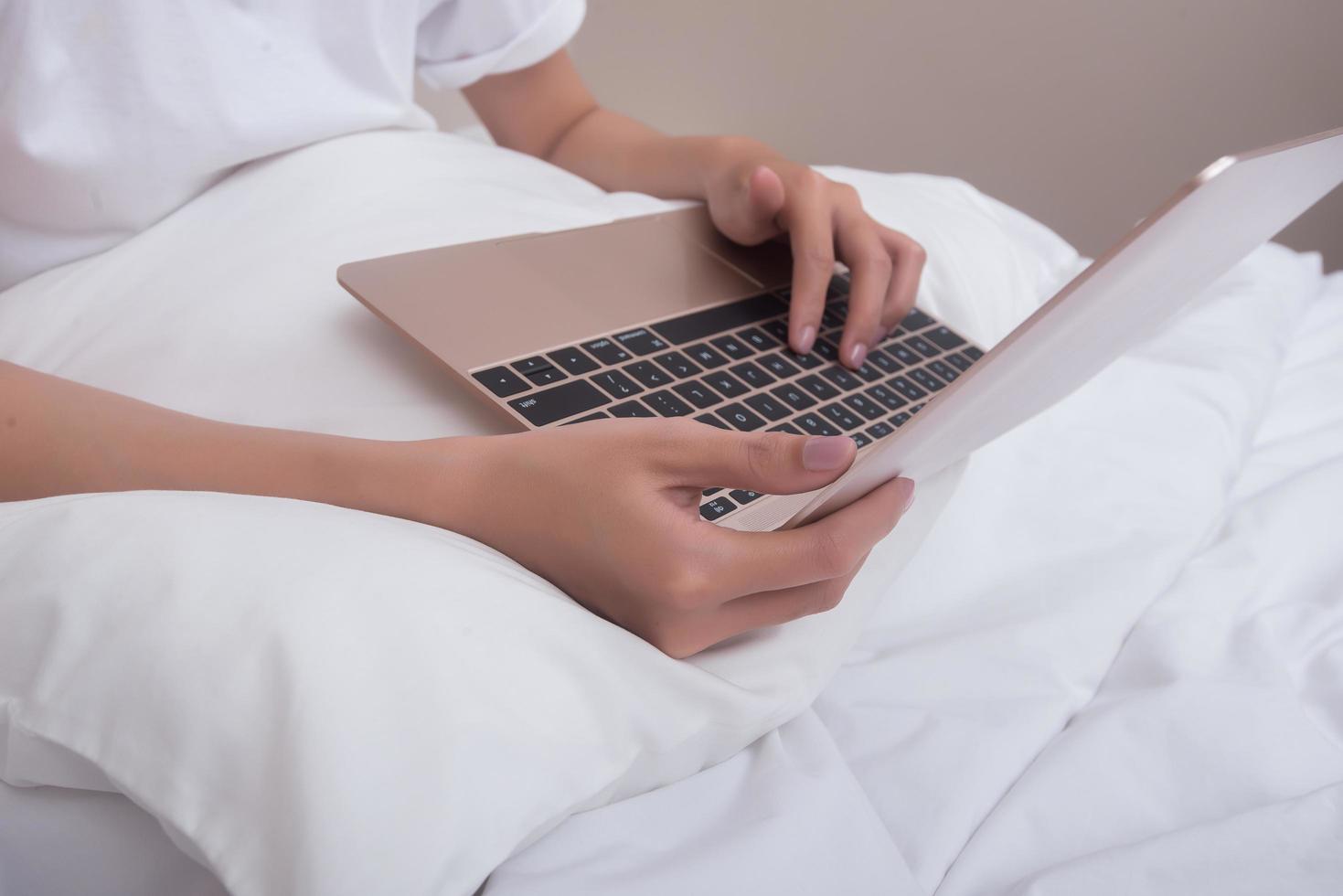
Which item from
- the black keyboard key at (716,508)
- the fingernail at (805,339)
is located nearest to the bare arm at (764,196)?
the fingernail at (805,339)

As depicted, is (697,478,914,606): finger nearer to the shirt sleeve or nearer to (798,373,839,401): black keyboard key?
(798,373,839,401): black keyboard key

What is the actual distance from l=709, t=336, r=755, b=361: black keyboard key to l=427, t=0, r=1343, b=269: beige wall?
1.59m

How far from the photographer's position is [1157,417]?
30.5 inches

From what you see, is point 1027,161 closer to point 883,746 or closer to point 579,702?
point 883,746

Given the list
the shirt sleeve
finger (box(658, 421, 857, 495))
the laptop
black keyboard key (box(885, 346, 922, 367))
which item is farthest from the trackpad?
the shirt sleeve

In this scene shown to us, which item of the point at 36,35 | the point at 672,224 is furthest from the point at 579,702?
the point at 36,35

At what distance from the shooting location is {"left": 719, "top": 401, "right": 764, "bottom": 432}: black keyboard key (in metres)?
0.56

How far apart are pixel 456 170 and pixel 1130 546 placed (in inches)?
22.1

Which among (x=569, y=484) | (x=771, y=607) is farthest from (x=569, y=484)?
(x=771, y=607)

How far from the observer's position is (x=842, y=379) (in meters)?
0.66

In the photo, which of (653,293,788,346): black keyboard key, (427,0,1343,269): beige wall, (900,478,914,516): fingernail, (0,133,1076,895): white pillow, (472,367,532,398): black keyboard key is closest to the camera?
(0,133,1076,895): white pillow

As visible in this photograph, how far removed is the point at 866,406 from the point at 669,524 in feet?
0.92

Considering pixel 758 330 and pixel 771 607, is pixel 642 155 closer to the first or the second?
pixel 758 330

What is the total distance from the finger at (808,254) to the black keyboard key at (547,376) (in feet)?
0.61
